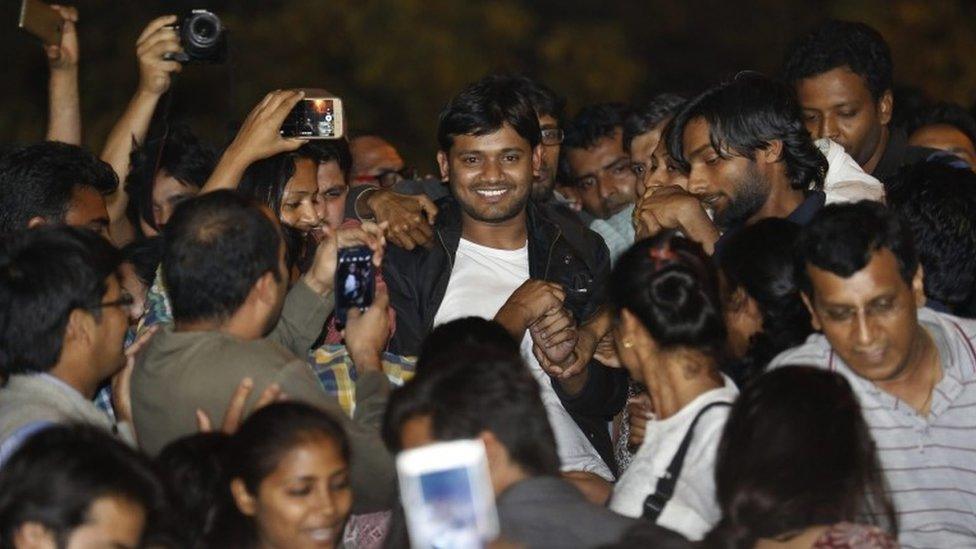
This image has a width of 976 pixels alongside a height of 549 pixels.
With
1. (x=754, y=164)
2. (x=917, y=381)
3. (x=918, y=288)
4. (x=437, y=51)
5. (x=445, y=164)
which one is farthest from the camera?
(x=437, y=51)

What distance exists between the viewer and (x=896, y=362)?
11.9 feet

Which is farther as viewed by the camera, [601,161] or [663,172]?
[601,161]

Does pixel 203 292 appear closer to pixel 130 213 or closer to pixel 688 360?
pixel 688 360

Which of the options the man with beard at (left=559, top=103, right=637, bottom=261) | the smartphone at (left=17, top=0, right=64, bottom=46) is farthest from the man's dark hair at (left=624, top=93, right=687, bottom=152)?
the smartphone at (left=17, top=0, right=64, bottom=46)

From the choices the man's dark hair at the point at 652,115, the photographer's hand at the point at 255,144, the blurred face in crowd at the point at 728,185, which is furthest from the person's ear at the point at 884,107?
the photographer's hand at the point at 255,144

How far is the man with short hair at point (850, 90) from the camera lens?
5.50 m

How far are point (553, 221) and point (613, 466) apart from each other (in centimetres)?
82

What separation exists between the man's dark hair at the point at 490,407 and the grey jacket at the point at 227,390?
0.58 metres

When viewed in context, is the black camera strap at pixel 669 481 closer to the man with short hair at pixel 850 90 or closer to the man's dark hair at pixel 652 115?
the man with short hair at pixel 850 90

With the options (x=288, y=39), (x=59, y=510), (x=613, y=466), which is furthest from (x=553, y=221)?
(x=288, y=39)

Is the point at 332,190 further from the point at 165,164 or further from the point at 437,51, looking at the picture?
the point at 437,51

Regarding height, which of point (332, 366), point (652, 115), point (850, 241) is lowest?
point (332, 366)

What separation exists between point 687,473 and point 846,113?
253 cm

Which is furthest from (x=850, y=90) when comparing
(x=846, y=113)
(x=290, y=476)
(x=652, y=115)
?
(x=290, y=476)
